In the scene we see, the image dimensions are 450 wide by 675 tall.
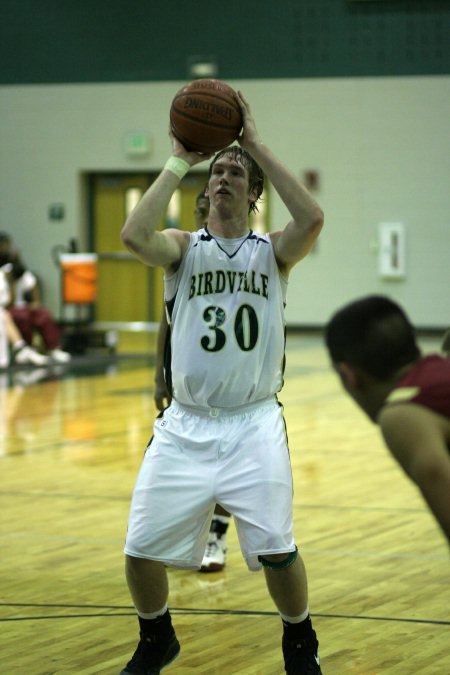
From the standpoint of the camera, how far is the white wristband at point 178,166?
3307 mm

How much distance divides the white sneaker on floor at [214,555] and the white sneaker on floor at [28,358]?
8629 mm

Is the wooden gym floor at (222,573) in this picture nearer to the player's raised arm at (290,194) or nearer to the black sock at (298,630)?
the black sock at (298,630)

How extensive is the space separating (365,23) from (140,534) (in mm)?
12379

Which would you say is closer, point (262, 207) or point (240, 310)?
point (240, 310)

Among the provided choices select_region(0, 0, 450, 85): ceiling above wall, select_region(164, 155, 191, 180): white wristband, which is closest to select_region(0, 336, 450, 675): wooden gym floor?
A: select_region(164, 155, 191, 180): white wristband

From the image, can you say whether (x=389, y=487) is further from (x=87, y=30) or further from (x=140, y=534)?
(x=87, y=30)

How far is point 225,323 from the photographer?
132 inches

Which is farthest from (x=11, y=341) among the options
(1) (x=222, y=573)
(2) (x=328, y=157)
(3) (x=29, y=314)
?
(1) (x=222, y=573)

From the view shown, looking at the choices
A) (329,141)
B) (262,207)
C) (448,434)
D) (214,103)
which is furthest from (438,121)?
(448,434)

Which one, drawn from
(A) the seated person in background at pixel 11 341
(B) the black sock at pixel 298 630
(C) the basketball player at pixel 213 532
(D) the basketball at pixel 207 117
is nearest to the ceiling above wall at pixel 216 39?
(A) the seated person in background at pixel 11 341

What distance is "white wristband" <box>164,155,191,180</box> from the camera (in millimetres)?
3307

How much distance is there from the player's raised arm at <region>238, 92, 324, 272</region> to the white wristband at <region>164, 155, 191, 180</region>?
0.17 metres

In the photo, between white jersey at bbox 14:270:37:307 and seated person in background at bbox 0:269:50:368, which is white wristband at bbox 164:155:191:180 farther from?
white jersey at bbox 14:270:37:307

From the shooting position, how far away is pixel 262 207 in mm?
17000
